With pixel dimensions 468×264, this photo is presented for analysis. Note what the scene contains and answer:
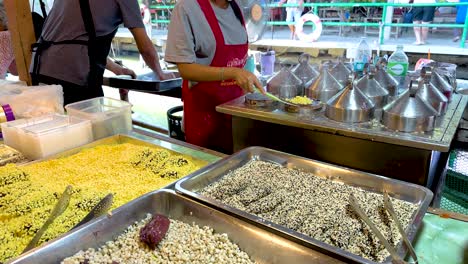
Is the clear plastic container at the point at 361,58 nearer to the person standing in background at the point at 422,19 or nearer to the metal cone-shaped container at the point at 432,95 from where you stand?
the metal cone-shaped container at the point at 432,95

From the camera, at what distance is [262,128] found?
1635 mm

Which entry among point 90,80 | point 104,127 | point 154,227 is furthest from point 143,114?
point 154,227

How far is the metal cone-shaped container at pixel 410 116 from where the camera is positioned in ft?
4.24

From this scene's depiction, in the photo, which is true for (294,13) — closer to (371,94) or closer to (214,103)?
(214,103)

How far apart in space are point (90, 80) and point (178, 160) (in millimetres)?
1138

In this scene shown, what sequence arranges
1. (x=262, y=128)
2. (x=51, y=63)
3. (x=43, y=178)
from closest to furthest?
1. (x=43, y=178)
2. (x=262, y=128)
3. (x=51, y=63)

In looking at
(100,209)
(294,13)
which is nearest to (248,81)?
(100,209)

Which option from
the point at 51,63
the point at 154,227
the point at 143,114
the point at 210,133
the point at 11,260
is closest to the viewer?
the point at 11,260

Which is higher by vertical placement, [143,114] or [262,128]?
[262,128]

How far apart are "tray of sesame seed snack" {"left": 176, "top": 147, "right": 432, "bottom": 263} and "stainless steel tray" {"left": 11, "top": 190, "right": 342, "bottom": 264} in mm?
22

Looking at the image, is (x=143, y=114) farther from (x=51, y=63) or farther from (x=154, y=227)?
(x=154, y=227)

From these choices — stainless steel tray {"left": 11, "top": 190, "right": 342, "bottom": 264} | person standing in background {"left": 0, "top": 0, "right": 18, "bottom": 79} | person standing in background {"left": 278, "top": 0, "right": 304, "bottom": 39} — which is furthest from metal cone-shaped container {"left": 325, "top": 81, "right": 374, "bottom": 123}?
person standing in background {"left": 278, "top": 0, "right": 304, "bottom": 39}

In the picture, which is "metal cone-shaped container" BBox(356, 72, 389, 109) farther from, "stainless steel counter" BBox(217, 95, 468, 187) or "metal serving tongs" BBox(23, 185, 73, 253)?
"metal serving tongs" BBox(23, 185, 73, 253)

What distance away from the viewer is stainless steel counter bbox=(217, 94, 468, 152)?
123cm
